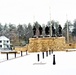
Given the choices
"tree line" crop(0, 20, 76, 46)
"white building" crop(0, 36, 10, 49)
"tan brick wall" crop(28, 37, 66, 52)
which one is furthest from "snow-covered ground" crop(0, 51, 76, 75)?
"white building" crop(0, 36, 10, 49)

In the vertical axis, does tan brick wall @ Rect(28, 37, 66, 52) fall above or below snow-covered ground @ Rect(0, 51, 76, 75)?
above

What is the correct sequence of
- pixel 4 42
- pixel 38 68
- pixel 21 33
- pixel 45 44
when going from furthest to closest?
pixel 4 42 < pixel 21 33 < pixel 45 44 < pixel 38 68

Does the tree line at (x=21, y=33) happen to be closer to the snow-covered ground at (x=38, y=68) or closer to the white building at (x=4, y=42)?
the white building at (x=4, y=42)

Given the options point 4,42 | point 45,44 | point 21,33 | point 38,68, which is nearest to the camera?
point 38,68

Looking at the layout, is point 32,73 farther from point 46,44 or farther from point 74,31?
point 74,31

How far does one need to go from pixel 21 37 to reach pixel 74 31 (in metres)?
21.3

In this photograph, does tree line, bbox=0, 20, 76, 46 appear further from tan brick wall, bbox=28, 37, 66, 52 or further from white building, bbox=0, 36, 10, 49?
tan brick wall, bbox=28, 37, 66, 52

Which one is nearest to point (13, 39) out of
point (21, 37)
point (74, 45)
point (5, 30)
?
point (21, 37)

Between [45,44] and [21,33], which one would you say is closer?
[45,44]

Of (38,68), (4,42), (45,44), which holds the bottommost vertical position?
(4,42)

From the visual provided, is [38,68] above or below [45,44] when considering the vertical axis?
below

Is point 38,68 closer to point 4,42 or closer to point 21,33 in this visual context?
point 21,33

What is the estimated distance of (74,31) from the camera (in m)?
111

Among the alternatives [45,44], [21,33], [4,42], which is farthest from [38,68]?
[4,42]
